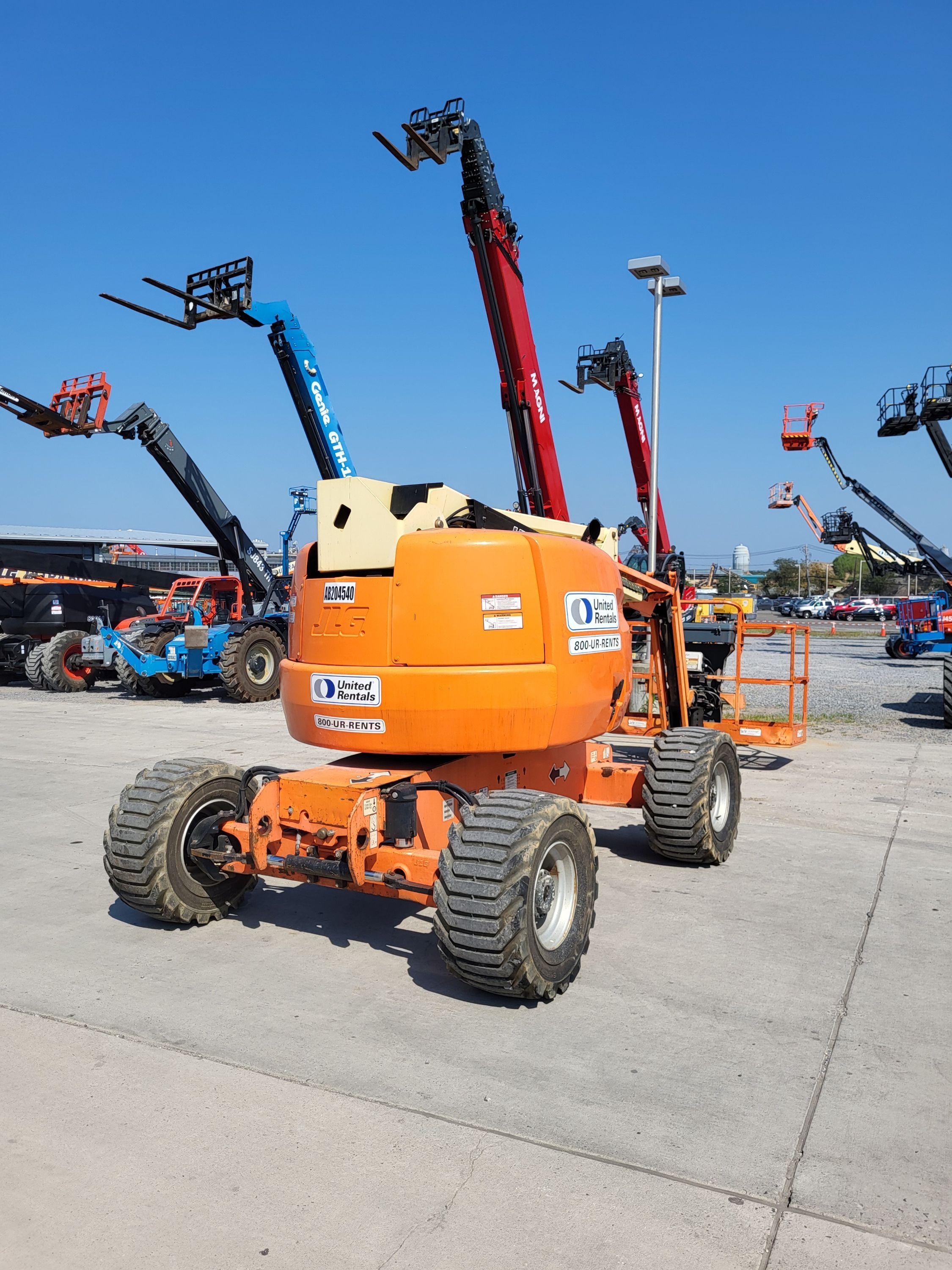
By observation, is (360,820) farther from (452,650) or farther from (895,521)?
(895,521)

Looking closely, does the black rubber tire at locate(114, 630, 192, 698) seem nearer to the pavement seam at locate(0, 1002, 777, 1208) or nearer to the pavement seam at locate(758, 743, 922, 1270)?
the pavement seam at locate(0, 1002, 777, 1208)

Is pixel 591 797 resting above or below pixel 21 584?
below

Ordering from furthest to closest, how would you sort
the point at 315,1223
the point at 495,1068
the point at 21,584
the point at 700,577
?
the point at 700,577 < the point at 21,584 < the point at 495,1068 < the point at 315,1223

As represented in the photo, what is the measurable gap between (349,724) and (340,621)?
590 millimetres

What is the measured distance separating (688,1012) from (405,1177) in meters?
1.86

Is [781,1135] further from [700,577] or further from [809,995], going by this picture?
[700,577]

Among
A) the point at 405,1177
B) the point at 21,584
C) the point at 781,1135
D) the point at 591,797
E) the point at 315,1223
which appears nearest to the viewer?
the point at 315,1223

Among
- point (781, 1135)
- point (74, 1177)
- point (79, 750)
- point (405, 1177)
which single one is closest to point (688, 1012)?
point (781, 1135)

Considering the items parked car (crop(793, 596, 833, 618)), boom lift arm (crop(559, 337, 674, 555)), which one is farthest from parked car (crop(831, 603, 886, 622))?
boom lift arm (crop(559, 337, 674, 555))

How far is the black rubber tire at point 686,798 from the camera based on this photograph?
676 centimetres

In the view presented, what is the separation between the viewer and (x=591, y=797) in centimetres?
746

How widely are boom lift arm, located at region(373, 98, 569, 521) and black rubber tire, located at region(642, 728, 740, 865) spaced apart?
23.5 feet

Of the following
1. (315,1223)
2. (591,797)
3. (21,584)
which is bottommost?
(315,1223)

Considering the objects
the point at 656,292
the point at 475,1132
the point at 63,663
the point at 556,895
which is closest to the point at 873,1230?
the point at 475,1132
